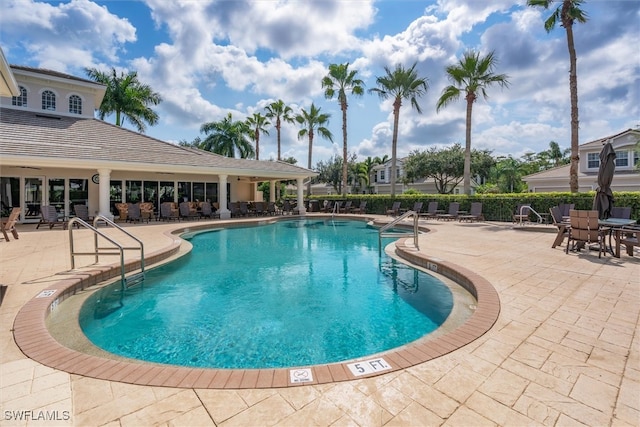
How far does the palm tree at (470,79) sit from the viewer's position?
17953 mm

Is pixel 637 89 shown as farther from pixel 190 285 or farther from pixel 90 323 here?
pixel 90 323

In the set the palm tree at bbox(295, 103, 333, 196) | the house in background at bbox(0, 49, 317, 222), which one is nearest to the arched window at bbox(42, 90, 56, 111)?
the house in background at bbox(0, 49, 317, 222)

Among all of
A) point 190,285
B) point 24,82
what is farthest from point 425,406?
point 24,82

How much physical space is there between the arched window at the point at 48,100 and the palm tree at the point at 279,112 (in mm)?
20063

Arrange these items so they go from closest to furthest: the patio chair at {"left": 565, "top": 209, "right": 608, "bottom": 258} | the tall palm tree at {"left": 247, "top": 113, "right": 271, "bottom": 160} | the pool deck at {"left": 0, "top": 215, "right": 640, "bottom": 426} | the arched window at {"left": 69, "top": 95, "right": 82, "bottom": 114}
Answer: the pool deck at {"left": 0, "top": 215, "right": 640, "bottom": 426}
the patio chair at {"left": 565, "top": 209, "right": 608, "bottom": 258}
the arched window at {"left": 69, "top": 95, "right": 82, "bottom": 114}
the tall palm tree at {"left": 247, "top": 113, "right": 271, "bottom": 160}

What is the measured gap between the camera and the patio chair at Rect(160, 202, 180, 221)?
16.9 m

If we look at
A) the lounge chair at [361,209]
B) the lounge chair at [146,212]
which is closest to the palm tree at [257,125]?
the lounge chair at [361,209]

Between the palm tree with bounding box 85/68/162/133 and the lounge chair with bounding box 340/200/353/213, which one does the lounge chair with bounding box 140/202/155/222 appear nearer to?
the lounge chair with bounding box 340/200/353/213

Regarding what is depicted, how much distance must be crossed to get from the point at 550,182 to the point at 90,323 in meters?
32.3

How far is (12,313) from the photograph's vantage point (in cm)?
404

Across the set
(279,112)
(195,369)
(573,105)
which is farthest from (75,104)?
(573,105)

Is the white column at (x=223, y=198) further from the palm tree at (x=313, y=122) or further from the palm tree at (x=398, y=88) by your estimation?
the palm tree at (x=313, y=122)

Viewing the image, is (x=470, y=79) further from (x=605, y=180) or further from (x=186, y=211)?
(x=186, y=211)

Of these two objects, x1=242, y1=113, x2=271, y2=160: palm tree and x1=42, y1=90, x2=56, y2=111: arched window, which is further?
x1=242, y1=113, x2=271, y2=160: palm tree
